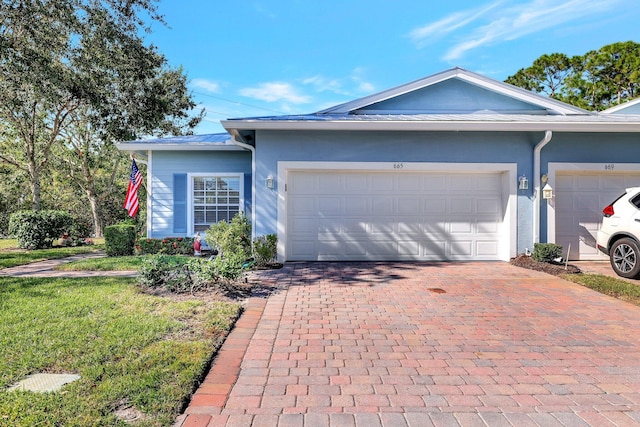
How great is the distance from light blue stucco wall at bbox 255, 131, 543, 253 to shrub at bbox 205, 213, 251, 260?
369mm

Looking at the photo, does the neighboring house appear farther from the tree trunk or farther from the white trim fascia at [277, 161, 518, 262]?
the tree trunk

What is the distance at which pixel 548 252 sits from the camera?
762 cm

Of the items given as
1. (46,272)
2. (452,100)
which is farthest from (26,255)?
(452,100)

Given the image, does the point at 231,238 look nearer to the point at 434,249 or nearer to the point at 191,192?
the point at 191,192

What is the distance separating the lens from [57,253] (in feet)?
33.0

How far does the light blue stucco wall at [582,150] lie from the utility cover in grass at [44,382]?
8831 millimetres

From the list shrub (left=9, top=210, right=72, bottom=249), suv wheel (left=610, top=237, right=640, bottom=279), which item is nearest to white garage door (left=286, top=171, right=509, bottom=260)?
suv wheel (left=610, top=237, right=640, bottom=279)

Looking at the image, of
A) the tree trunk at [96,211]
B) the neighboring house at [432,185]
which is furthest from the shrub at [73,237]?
the neighboring house at [432,185]

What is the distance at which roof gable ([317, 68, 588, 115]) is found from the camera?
968 centimetres

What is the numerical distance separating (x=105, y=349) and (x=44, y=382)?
1.87ft

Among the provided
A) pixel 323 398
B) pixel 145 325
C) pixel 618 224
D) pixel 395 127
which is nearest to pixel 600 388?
pixel 323 398

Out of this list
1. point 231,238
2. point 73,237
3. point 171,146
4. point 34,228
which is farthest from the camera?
point 73,237

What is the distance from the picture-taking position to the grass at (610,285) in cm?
539

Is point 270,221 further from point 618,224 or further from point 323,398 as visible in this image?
point 618,224
